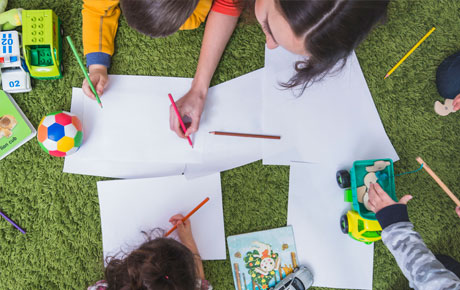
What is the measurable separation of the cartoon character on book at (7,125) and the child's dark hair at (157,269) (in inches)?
16.2

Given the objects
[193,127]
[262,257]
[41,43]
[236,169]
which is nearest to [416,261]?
[262,257]

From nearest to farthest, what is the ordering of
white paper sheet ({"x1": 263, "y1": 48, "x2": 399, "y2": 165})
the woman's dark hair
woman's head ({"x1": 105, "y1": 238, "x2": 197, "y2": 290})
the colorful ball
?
the woman's dark hair < woman's head ({"x1": 105, "y1": 238, "x2": 197, "y2": 290}) < the colorful ball < white paper sheet ({"x1": 263, "y1": 48, "x2": 399, "y2": 165})

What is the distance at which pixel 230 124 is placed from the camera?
828 mm

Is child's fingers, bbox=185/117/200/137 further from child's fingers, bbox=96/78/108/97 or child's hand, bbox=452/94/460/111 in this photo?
child's hand, bbox=452/94/460/111

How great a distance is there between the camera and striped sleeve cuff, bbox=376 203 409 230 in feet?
2.32

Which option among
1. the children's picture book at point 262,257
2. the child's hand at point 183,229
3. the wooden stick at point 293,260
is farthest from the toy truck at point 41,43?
the wooden stick at point 293,260

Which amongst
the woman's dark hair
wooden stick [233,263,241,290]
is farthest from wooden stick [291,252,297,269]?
the woman's dark hair

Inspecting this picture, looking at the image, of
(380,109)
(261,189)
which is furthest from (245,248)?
(380,109)

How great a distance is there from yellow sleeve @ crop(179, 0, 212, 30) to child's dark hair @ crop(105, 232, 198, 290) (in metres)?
0.49

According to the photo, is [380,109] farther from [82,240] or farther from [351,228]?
[82,240]

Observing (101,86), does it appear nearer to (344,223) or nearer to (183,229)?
(183,229)

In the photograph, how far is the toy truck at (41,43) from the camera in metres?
0.77

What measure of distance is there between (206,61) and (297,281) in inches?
21.8

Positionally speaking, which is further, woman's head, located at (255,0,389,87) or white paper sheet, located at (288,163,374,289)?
white paper sheet, located at (288,163,374,289)
